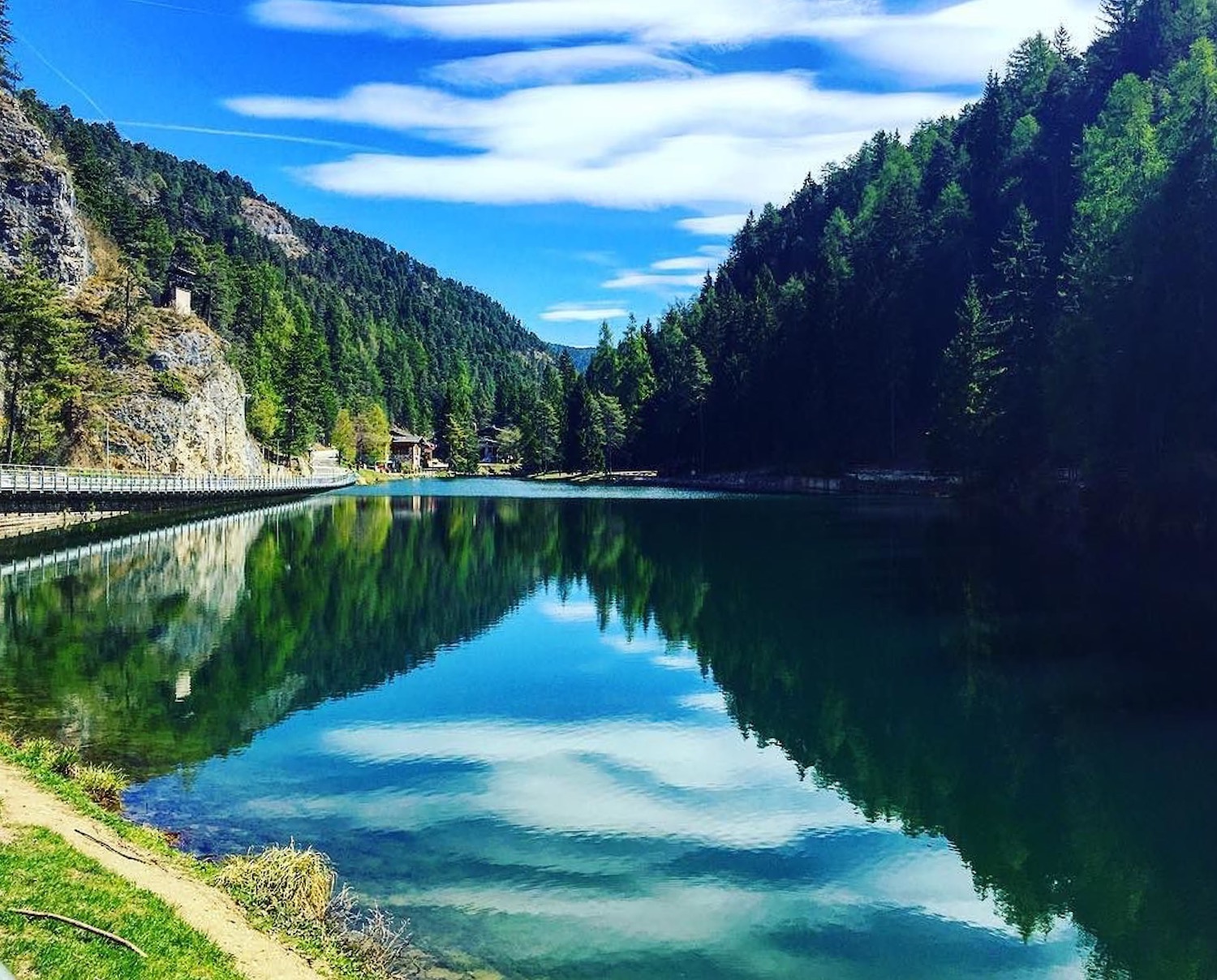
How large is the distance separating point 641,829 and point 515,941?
4.76m

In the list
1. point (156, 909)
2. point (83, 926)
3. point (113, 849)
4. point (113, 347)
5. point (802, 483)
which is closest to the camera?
point (83, 926)

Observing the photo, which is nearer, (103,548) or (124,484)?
(103,548)

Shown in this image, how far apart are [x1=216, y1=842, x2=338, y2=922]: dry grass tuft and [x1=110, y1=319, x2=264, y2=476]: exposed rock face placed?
281ft

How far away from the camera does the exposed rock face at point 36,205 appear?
9612 cm

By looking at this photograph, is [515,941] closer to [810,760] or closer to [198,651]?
[810,760]

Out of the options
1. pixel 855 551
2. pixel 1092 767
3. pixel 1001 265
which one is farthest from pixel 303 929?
pixel 1001 265

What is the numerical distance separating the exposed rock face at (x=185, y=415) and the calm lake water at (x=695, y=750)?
50880 mm

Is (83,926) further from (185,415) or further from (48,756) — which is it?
(185,415)

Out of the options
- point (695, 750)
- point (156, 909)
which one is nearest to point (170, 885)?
point (156, 909)

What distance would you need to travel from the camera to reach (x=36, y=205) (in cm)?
9900

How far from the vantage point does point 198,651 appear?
101 ft

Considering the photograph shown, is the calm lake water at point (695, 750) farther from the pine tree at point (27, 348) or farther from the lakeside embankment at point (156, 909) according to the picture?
the pine tree at point (27, 348)

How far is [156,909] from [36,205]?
10698cm

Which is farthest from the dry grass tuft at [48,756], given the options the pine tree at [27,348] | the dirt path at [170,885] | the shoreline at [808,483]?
the shoreline at [808,483]
